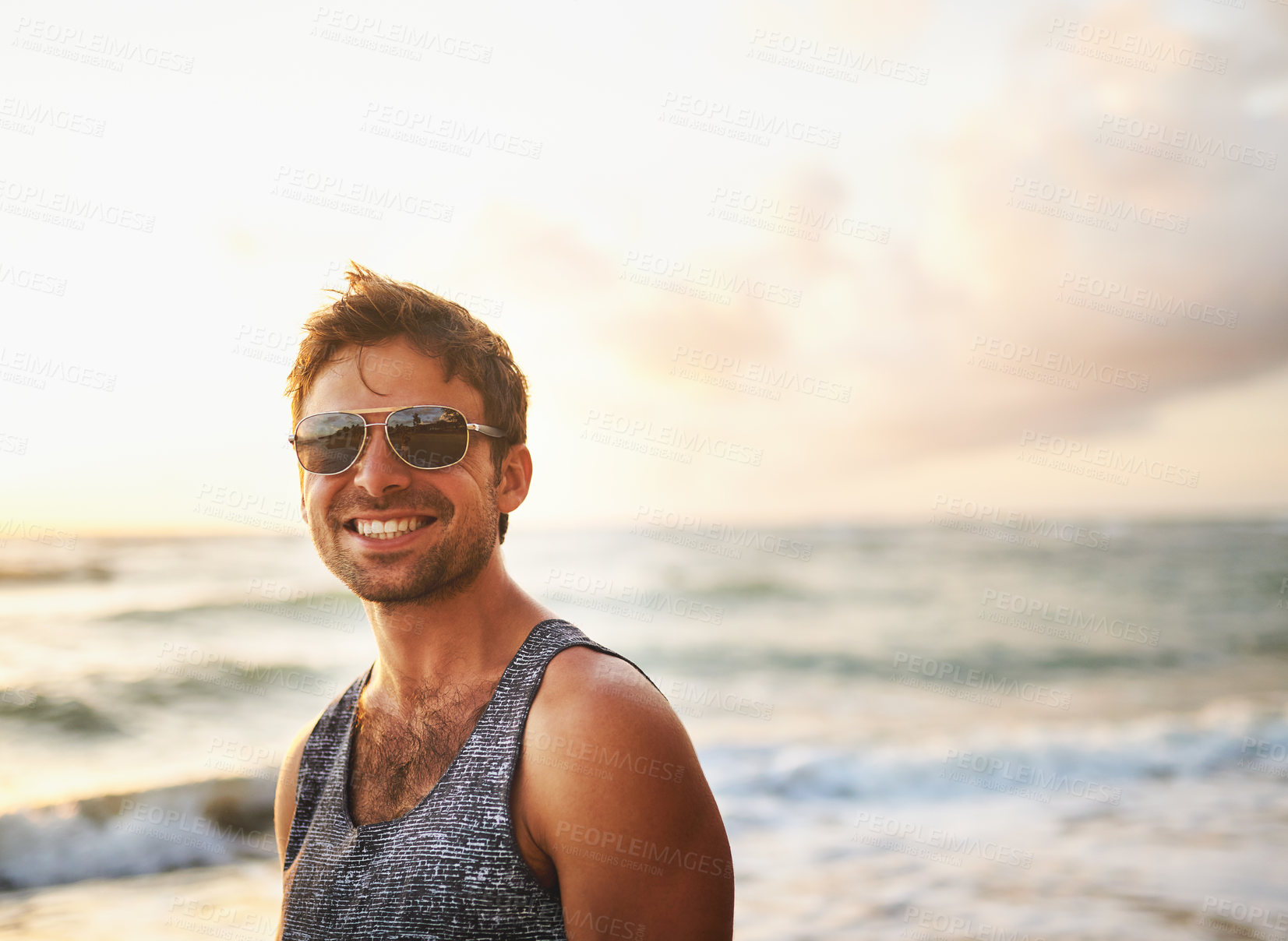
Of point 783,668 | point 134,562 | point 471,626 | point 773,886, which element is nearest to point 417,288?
point 471,626

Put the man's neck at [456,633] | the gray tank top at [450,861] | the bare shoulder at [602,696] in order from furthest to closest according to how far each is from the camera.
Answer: the man's neck at [456,633] < the bare shoulder at [602,696] < the gray tank top at [450,861]

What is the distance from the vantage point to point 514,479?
9.16 ft

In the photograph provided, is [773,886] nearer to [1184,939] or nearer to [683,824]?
[1184,939]

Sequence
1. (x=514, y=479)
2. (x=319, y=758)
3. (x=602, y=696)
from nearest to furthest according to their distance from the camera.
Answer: (x=602, y=696), (x=319, y=758), (x=514, y=479)

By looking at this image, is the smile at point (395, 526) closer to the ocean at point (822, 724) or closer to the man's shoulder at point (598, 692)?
the man's shoulder at point (598, 692)

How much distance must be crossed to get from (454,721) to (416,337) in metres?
1.02

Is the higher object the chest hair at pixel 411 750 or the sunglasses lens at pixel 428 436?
the sunglasses lens at pixel 428 436

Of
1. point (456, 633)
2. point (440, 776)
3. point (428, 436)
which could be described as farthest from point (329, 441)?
point (440, 776)

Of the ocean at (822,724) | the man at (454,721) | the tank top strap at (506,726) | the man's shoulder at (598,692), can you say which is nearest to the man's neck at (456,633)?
the man at (454,721)

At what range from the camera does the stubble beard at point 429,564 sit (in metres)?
2.46

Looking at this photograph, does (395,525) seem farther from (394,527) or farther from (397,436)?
(397,436)

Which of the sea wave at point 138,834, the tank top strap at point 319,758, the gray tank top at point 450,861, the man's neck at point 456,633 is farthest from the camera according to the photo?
the sea wave at point 138,834

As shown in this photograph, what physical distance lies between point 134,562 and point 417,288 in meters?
19.8

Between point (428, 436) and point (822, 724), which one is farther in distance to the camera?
point (822, 724)
